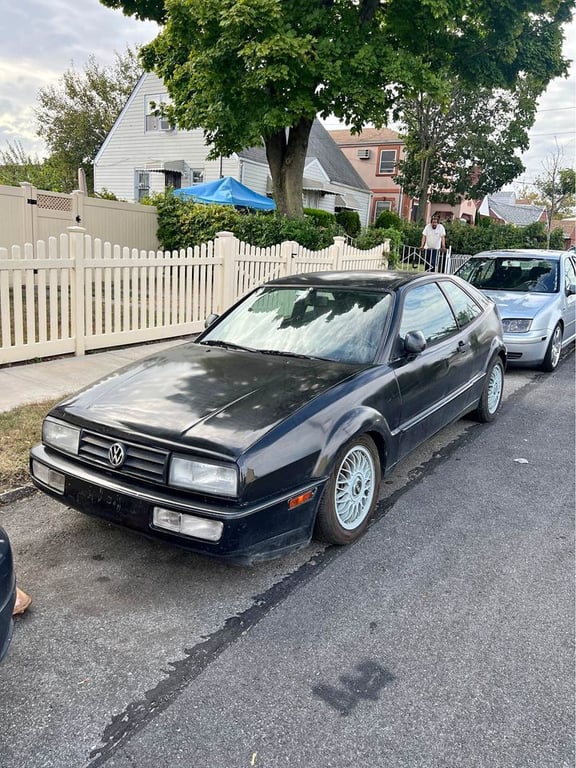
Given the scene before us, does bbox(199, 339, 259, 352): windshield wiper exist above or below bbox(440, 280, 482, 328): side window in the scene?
below

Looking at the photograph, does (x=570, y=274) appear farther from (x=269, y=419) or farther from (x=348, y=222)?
(x=348, y=222)

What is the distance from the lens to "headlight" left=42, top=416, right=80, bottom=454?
125 inches

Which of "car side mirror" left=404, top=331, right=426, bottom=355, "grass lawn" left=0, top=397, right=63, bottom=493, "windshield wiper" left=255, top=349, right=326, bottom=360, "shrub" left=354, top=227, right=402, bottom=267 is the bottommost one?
"grass lawn" left=0, top=397, right=63, bottom=493

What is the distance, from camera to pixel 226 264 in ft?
29.9

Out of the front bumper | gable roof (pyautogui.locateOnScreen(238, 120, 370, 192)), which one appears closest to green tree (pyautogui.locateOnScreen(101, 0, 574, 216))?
the front bumper

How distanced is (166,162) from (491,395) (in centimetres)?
2301

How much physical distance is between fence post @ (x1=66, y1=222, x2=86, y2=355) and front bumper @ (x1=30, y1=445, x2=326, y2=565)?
4.35 m

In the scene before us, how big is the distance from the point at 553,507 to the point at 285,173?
11.9m

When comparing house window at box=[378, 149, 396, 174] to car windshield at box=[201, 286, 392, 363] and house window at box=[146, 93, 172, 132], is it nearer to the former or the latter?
house window at box=[146, 93, 172, 132]

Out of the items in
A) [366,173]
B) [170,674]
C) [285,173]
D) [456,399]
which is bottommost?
[170,674]

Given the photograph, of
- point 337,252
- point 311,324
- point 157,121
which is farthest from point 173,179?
point 311,324

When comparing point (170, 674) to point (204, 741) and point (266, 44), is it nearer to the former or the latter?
point (204, 741)

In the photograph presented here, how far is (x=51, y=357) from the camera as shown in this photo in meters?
7.20

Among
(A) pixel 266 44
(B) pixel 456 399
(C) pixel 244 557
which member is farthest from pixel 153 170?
(C) pixel 244 557
